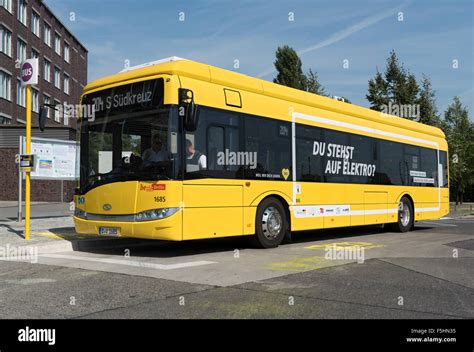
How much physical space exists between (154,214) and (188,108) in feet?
6.34

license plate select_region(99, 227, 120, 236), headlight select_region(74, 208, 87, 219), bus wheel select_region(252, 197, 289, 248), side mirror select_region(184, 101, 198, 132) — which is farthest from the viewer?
bus wheel select_region(252, 197, 289, 248)

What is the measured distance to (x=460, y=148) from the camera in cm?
3762

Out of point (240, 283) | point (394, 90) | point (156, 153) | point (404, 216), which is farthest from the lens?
point (394, 90)

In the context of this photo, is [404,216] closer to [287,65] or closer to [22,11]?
[287,65]

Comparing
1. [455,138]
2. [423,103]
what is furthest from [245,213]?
[455,138]

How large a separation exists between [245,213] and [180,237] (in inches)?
71.8

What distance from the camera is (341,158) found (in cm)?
1319

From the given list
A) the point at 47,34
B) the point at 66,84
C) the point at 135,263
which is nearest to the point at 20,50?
the point at 47,34

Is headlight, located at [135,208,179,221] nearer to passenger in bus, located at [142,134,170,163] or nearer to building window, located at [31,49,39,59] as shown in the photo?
passenger in bus, located at [142,134,170,163]

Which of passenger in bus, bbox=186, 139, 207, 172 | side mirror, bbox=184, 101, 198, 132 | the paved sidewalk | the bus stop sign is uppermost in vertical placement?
the bus stop sign

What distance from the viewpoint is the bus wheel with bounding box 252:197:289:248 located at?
10634mm

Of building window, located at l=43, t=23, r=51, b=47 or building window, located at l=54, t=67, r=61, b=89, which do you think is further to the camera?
building window, located at l=54, t=67, r=61, b=89

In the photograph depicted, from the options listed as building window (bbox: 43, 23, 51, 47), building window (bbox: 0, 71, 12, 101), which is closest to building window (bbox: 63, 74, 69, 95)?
building window (bbox: 43, 23, 51, 47)

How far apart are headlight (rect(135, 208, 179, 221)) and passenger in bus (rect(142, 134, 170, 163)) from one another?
0.88 meters
